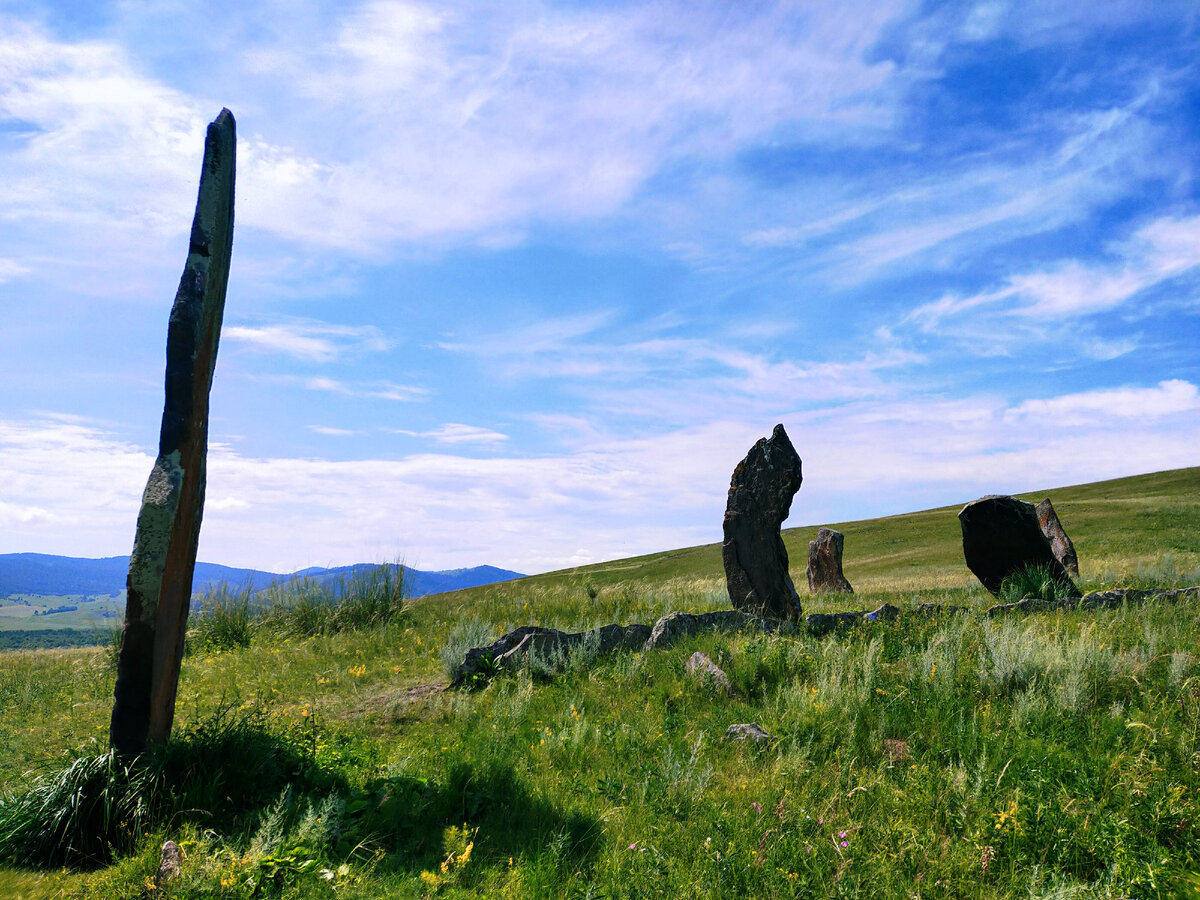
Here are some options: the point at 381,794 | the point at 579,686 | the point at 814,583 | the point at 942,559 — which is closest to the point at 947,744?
the point at 579,686

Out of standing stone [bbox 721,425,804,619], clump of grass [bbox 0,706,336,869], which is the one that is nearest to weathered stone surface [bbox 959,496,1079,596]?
standing stone [bbox 721,425,804,619]

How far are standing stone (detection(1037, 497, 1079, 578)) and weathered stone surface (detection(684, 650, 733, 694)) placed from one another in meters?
13.5

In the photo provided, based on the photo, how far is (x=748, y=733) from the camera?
5.93m

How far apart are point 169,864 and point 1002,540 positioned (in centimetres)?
1491

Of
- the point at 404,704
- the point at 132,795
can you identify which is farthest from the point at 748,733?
the point at 132,795

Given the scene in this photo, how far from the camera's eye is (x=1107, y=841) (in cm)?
432

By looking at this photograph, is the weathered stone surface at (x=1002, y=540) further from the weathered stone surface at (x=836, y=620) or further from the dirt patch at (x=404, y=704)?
the dirt patch at (x=404, y=704)

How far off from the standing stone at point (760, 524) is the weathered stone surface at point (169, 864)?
9.61 m

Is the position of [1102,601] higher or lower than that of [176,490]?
lower

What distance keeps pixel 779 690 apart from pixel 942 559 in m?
32.7

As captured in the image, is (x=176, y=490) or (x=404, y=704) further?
(x=404, y=704)

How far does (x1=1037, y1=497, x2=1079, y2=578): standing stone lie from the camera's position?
58.9ft

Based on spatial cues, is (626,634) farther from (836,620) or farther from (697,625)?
(836,620)

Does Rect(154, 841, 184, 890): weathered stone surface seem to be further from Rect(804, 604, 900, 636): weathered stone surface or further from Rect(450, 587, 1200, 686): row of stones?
Rect(804, 604, 900, 636): weathered stone surface
